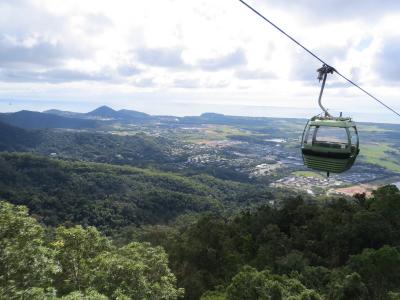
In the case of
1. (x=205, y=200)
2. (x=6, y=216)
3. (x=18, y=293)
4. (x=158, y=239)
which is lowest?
(x=205, y=200)

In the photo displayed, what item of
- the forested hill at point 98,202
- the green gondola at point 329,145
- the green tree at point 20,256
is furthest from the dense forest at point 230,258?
the forested hill at point 98,202

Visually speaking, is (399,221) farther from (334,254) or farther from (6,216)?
(6,216)

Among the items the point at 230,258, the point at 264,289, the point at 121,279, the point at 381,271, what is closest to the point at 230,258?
the point at 230,258

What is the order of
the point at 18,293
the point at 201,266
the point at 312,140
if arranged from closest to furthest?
1. the point at 18,293
2. the point at 312,140
3. the point at 201,266

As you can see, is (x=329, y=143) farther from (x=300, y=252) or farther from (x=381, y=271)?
(x=300, y=252)

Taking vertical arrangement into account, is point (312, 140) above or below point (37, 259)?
above

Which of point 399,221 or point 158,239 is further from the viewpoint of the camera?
point 158,239

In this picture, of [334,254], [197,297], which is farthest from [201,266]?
[334,254]
